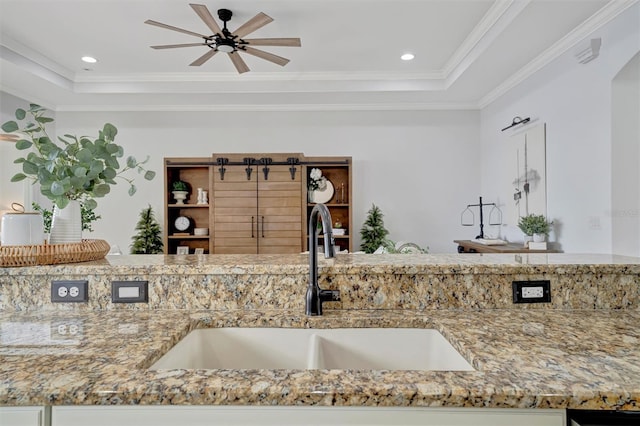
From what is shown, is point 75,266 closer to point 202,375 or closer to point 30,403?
point 30,403

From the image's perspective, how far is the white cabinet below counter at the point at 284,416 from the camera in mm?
642

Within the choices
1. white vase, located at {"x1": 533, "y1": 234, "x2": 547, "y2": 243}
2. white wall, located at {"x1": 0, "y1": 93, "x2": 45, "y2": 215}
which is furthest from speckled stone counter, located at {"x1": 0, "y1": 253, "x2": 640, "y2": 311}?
white wall, located at {"x1": 0, "y1": 93, "x2": 45, "y2": 215}

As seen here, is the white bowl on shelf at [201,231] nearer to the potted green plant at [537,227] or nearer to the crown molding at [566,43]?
the potted green plant at [537,227]

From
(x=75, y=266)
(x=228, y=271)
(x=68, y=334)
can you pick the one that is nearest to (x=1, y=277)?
(x=75, y=266)

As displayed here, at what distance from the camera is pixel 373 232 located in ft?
15.7

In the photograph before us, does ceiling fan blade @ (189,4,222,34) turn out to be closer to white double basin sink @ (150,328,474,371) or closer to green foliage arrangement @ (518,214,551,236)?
white double basin sink @ (150,328,474,371)

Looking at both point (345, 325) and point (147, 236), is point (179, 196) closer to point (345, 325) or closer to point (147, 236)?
point (147, 236)

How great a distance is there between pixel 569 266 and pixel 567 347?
42 centimetres

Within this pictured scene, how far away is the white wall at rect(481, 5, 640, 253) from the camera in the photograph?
8.70ft

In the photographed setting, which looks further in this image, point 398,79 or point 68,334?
point 398,79

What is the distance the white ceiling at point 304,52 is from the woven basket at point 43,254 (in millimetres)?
2440

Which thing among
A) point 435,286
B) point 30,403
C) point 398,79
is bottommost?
point 30,403

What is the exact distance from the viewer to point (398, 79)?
435cm

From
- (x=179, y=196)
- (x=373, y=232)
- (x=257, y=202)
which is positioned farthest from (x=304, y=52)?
(x=179, y=196)
